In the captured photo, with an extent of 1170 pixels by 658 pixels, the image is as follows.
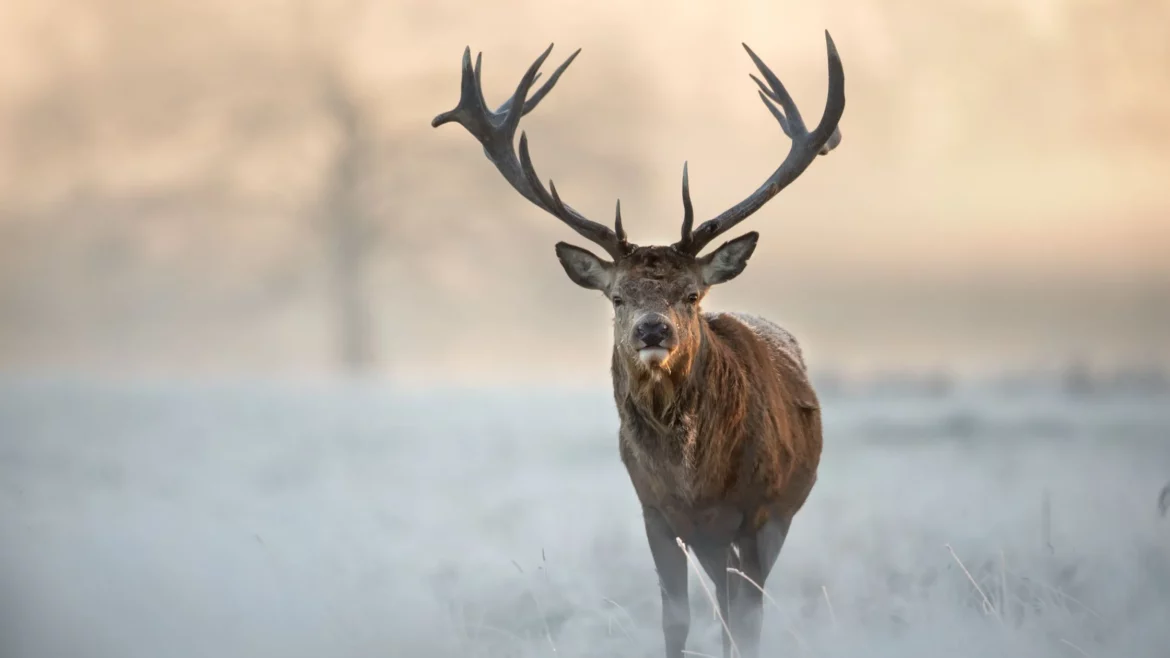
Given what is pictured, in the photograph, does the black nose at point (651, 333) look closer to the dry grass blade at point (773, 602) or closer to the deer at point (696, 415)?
the deer at point (696, 415)

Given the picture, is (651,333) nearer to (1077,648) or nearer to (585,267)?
(585,267)

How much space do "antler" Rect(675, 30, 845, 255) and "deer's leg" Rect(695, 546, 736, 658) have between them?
1.43m

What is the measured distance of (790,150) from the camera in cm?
669

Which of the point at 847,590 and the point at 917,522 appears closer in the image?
the point at 847,590

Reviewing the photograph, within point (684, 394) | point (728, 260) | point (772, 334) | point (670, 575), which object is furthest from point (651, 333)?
point (772, 334)

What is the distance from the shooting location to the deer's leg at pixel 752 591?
6.03m

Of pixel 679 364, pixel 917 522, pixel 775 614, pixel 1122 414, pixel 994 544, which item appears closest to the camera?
pixel 679 364

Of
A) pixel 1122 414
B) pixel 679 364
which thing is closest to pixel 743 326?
pixel 679 364

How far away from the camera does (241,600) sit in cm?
776

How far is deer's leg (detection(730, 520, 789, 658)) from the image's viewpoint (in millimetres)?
6027

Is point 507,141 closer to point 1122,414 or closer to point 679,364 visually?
point 679,364

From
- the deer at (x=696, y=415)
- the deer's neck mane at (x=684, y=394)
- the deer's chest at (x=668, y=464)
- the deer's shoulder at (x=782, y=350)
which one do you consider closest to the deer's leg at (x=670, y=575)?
the deer at (x=696, y=415)

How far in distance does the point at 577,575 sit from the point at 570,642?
3.87ft

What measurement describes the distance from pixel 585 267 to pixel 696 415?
941 mm
